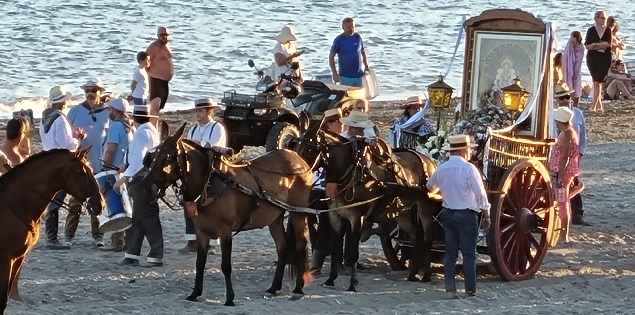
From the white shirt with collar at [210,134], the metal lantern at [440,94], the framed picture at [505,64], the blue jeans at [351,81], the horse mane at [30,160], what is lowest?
the blue jeans at [351,81]

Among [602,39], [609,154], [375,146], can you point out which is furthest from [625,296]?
[602,39]

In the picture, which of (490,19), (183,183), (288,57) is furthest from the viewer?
(288,57)

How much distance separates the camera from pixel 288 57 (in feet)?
73.5

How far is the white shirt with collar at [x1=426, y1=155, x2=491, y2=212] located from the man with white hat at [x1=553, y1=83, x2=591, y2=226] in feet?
10.2

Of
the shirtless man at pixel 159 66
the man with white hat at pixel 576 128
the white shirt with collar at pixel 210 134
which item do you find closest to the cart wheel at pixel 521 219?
the man with white hat at pixel 576 128

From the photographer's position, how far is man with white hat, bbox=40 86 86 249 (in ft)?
48.3

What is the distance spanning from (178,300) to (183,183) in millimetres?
1164

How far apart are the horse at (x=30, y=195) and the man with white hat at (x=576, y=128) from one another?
19.9 ft

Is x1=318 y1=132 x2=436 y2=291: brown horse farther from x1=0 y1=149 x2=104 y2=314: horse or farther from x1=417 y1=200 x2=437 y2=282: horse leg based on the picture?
x1=0 y1=149 x2=104 y2=314: horse

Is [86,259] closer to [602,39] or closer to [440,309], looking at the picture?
[440,309]

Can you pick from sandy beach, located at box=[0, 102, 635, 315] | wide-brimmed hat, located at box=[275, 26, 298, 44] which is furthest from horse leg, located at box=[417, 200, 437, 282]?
wide-brimmed hat, located at box=[275, 26, 298, 44]

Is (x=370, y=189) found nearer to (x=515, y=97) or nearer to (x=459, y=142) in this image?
(x=459, y=142)

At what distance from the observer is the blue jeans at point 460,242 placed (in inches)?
514

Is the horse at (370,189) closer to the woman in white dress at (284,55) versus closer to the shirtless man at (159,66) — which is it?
the shirtless man at (159,66)
